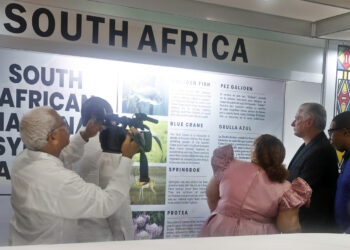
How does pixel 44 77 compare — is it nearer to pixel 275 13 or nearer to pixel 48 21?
pixel 48 21

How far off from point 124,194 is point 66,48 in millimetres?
931

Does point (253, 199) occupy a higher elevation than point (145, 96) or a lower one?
lower

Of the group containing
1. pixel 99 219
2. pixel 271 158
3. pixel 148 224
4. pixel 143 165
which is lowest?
pixel 148 224

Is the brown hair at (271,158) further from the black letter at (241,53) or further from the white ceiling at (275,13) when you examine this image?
the white ceiling at (275,13)

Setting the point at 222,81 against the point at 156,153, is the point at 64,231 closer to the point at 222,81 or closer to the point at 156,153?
the point at 156,153

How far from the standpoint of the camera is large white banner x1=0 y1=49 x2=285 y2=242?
2486mm

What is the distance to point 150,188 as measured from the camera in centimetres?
291

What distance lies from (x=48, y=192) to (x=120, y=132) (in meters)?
0.70

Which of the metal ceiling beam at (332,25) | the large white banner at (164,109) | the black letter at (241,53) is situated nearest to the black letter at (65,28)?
the large white banner at (164,109)

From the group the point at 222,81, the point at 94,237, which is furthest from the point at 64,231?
the point at 222,81

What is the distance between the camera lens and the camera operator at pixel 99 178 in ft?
7.85

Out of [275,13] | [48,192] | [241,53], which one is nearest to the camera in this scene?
[48,192]

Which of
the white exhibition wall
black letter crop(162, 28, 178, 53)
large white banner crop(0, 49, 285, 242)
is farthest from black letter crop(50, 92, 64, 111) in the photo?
black letter crop(162, 28, 178, 53)

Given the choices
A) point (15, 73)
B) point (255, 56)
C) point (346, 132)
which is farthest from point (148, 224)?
point (346, 132)
